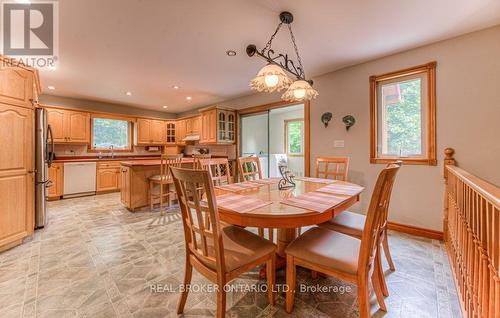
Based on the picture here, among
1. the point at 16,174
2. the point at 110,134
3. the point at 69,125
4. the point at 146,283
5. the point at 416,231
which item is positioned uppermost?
the point at 69,125

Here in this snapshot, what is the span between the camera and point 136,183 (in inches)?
149

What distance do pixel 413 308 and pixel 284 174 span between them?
136cm

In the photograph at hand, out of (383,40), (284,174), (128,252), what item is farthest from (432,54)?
(128,252)

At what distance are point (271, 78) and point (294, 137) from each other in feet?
12.8

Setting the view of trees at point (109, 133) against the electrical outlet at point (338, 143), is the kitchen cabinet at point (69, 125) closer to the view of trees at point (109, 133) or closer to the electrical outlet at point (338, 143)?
the view of trees at point (109, 133)

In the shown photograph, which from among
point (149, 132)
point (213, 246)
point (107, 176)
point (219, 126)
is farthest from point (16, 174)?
point (149, 132)

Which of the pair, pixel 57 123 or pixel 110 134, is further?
pixel 110 134

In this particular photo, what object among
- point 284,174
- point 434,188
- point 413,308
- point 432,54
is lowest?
point 413,308

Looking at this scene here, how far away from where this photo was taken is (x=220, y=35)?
2396 millimetres

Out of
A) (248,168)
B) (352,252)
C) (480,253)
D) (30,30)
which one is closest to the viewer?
(480,253)

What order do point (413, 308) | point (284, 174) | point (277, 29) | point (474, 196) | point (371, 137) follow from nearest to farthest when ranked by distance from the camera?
1. point (474, 196)
2. point (413, 308)
3. point (284, 174)
4. point (277, 29)
5. point (371, 137)

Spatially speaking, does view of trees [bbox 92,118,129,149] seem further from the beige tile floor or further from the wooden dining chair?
the wooden dining chair

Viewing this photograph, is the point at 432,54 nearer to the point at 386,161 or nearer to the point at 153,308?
the point at 386,161

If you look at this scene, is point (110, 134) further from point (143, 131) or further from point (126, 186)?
point (126, 186)
